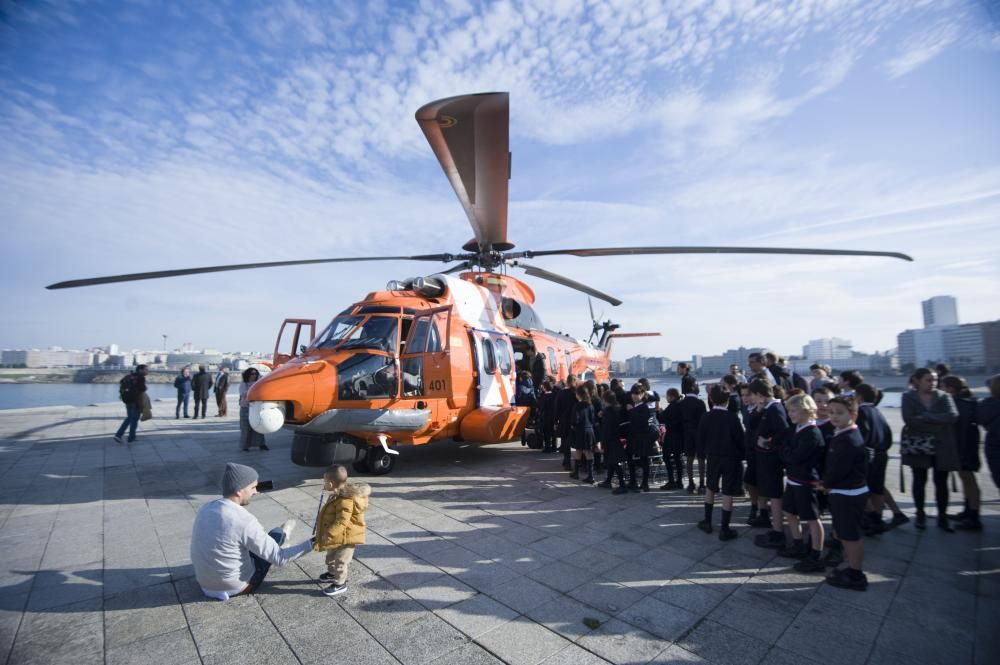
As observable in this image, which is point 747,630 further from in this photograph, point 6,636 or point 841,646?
point 6,636

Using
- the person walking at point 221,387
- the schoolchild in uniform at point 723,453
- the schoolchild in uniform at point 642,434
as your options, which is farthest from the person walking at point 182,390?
the schoolchild in uniform at point 723,453

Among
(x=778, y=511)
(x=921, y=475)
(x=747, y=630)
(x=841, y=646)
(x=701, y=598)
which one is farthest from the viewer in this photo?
(x=921, y=475)

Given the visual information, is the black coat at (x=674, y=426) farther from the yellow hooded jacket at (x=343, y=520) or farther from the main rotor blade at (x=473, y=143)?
the yellow hooded jacket at (x=343, y=520)

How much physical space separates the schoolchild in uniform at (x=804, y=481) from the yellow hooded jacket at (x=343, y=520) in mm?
3895

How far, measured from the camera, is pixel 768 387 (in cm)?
479

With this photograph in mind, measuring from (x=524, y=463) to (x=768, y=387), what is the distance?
4.81 m

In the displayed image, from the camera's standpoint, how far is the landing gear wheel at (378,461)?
695cm

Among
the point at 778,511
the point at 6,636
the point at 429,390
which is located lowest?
the point at 6,636

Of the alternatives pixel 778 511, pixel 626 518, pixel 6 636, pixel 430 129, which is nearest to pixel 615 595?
pixel 626 518

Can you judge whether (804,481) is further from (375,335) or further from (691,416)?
(375,335)

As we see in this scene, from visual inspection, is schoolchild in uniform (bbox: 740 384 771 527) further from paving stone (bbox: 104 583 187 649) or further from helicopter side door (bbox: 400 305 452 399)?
paving stone (bbox: 104 583 187 649)

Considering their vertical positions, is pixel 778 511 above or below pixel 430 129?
below

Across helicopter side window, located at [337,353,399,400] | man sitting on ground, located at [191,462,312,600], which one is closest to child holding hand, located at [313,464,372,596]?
man sitting on ground, located at [191,462,312,600]

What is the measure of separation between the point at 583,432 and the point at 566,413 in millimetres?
677
